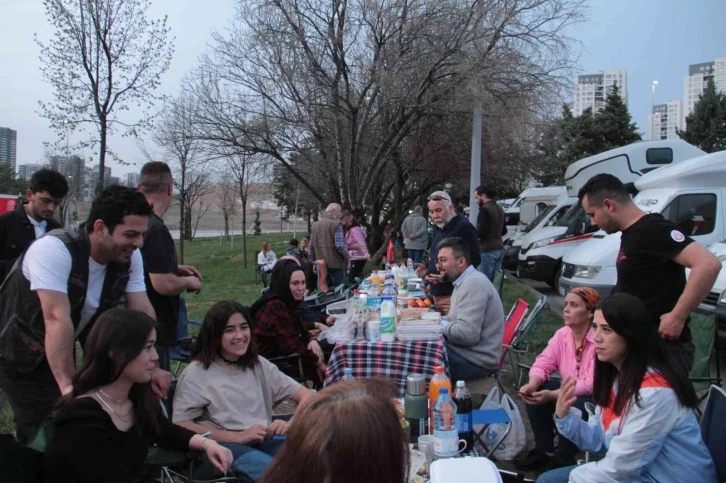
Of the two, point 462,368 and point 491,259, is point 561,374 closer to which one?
point 462,368

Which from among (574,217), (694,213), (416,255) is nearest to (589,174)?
(574,217)

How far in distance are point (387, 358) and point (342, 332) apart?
59cm

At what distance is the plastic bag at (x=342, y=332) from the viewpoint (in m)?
4.56

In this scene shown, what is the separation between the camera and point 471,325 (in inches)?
176

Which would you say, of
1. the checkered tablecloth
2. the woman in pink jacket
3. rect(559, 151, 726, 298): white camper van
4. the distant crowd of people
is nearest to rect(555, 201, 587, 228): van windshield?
rect(559, 151, 726, 298): white camper van

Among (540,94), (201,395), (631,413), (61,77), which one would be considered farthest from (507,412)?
(540,94)

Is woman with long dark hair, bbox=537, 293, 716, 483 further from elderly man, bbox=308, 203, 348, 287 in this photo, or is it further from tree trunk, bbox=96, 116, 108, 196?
tree trunk, bbox=96, 116, 108, 196

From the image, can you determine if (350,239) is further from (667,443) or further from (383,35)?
(667,443)

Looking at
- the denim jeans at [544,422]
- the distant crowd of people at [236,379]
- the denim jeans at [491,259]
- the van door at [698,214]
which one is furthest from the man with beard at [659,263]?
the van door at [698,214]

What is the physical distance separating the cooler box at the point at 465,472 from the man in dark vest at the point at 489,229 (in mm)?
7588

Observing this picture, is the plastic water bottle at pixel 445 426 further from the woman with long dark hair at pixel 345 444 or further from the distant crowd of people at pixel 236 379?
the woman with long dark hair at pixel 345 444

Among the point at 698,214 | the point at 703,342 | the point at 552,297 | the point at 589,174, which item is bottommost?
the point at 552,297

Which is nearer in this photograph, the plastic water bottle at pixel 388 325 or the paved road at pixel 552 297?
the plastic water bottle at pixel 388 325

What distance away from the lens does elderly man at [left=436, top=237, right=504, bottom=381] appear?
4.48 metres
